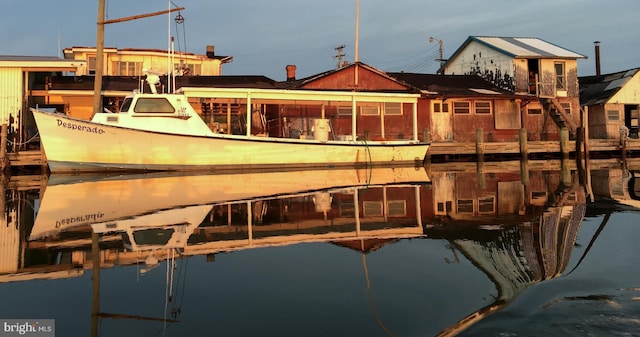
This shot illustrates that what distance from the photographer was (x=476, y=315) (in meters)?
3.56

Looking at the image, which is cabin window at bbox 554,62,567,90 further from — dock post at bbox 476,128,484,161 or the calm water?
the calm water

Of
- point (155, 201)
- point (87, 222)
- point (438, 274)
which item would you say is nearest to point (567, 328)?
point (438, 274)

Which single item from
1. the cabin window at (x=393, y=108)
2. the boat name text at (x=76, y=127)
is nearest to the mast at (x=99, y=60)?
the boat name text at (x=76, y=127)

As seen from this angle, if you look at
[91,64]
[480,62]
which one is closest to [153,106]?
[91,64]

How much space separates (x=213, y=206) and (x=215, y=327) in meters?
5.84

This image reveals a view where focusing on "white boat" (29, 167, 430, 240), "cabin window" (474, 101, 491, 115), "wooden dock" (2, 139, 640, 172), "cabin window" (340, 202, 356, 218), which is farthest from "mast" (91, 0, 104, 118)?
"cabin window" (474, 101, 491, 115)

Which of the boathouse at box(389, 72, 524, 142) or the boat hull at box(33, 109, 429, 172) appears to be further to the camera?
the boathouse at box(389, 72, 524, 142)

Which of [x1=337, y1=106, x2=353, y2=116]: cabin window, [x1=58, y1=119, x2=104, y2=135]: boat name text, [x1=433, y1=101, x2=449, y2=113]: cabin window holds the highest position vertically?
[x1=433, y1=101, x2=449, y2=113]: cabin window

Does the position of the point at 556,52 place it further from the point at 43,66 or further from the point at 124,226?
the point at 124,226

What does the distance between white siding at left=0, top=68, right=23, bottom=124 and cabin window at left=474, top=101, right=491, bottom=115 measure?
819 inches

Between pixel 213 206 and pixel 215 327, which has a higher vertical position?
pixel 213 206

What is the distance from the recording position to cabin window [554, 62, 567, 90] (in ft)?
91.8

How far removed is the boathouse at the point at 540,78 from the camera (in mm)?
26844

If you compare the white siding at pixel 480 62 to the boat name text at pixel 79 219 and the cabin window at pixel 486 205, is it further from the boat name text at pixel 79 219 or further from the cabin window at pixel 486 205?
the boat name text at pixel 79 219
